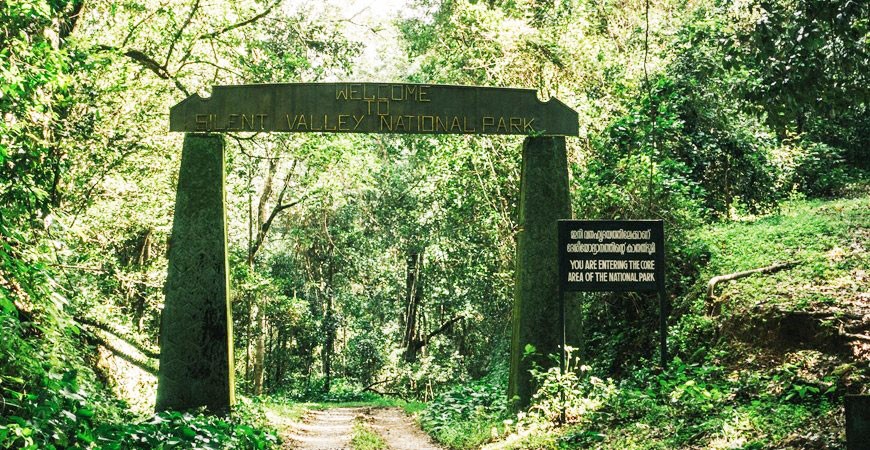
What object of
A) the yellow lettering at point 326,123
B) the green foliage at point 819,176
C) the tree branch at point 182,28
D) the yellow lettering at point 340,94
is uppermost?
the tree branch at point 182,28

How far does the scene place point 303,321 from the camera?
89.6 feet

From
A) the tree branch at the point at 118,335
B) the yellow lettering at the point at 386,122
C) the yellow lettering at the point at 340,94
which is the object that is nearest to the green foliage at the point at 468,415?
the yellow lettering at the point at 386,122

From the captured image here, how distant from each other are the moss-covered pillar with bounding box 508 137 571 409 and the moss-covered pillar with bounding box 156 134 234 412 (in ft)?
13.6

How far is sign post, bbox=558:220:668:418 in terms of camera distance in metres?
9.20

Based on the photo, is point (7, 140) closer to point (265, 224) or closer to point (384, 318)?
point (265, 224)

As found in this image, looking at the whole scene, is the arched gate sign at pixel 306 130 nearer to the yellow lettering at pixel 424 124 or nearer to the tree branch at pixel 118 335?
the yellow lettering at pixel 424 124

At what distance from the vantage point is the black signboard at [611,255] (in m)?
9.20

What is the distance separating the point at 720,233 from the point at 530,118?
5717 millimetres

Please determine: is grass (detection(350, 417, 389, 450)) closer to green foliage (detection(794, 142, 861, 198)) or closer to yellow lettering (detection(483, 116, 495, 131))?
yellow lettering (detection(483, 116, 495, 131))

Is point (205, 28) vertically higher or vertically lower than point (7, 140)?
higher

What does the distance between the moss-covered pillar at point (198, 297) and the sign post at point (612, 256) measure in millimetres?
4762

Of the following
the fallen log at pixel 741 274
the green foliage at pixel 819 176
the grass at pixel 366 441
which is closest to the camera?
the fallen log at pixel 741 274

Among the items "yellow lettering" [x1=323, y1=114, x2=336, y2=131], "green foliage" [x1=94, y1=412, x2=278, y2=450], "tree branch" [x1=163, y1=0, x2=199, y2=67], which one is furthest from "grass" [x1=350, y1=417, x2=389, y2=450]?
"tree branch" [x1=163, y1=0, x2=199, y2=67]

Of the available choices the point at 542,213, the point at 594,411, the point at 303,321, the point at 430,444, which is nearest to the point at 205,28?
the point at 542,213
